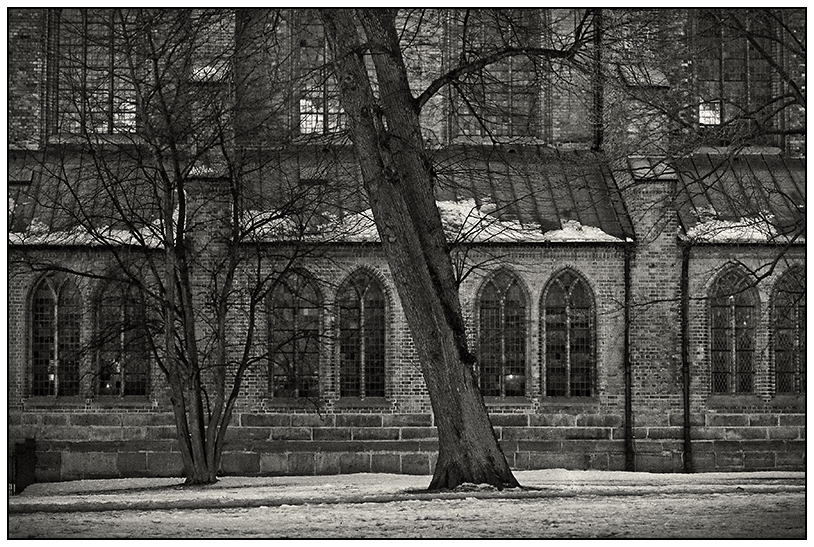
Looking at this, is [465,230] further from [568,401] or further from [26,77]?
[26,77]

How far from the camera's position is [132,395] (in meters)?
22.5

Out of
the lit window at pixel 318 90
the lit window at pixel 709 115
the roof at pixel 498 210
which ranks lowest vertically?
the roof at pixel 498 210

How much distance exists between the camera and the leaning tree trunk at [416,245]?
14398 millimetres

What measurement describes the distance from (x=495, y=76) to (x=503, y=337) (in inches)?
190

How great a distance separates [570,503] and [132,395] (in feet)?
37.0

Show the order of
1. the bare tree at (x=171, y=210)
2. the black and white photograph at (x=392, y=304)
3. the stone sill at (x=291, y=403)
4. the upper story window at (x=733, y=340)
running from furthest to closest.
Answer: the upper story window at (x=733, y=340), the stone sill at (x=291, y=403), the black and white photograph at (x=392, y=304), the bare tree at (x=171, y=210)

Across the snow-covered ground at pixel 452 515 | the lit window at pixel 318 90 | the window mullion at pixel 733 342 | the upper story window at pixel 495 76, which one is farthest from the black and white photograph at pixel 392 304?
the snow-covered ground at pixel 452 515

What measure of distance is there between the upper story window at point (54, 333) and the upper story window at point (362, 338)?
15.7 feet

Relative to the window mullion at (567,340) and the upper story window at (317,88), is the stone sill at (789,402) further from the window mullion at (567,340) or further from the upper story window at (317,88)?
the upper story window at (317,88)

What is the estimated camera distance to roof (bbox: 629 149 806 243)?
22047mm

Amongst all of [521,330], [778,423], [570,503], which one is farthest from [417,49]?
[570,503]

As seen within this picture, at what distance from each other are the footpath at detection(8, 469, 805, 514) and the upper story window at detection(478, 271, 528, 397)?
6.34 ft

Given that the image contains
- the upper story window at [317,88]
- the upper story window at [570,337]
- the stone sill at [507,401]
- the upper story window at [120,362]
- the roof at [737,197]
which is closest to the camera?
the upper story window at [317,88]

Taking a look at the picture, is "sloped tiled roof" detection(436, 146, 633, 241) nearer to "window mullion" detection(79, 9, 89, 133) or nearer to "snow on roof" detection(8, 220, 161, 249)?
"snow on roof" detection(8, 220, 161, 249)
